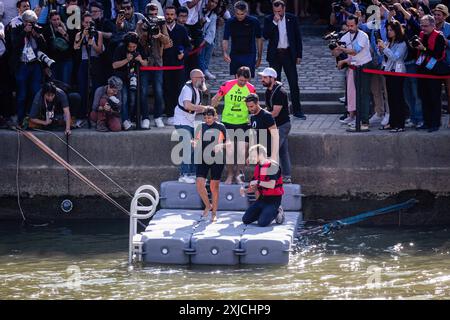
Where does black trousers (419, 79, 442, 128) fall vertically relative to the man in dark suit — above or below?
below

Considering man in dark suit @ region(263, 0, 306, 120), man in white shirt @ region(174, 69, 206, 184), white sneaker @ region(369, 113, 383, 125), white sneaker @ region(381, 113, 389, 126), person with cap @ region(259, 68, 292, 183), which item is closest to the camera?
person with cap @ region(259, 68, 292, 183)

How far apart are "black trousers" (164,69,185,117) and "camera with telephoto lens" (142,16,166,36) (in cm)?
89

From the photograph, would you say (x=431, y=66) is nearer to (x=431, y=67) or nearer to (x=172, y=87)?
(x=431, y=67)

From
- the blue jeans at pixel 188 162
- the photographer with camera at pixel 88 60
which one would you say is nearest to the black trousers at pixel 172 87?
the photographer with camera at pixel 88 60

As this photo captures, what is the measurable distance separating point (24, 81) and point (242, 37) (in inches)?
144

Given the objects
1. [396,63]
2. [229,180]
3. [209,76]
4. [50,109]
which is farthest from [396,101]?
[50,109]

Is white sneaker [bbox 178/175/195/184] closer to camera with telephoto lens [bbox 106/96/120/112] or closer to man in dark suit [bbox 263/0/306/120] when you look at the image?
camera with telephoto lens [bbox 106/96/120/112]

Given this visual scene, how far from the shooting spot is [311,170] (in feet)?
67.5

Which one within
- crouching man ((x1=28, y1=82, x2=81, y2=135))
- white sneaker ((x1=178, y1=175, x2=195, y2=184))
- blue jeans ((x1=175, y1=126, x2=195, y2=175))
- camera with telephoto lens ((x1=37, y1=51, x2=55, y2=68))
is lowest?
white sneaker ((x1=178, y1=175, x2=195, y2=184))

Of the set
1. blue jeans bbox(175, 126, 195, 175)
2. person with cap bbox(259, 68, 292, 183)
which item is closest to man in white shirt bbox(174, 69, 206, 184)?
blue jeans bbox(175, 126, 195, 175)

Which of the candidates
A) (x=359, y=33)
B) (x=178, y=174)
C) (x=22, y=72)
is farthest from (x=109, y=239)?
(x=359, y=33)

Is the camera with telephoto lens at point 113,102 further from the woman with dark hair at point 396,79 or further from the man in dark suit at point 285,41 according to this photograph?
the woman with dark hair at point 396,79

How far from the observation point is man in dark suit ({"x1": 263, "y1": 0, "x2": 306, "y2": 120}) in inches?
844

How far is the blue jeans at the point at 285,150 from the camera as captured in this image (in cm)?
1997
